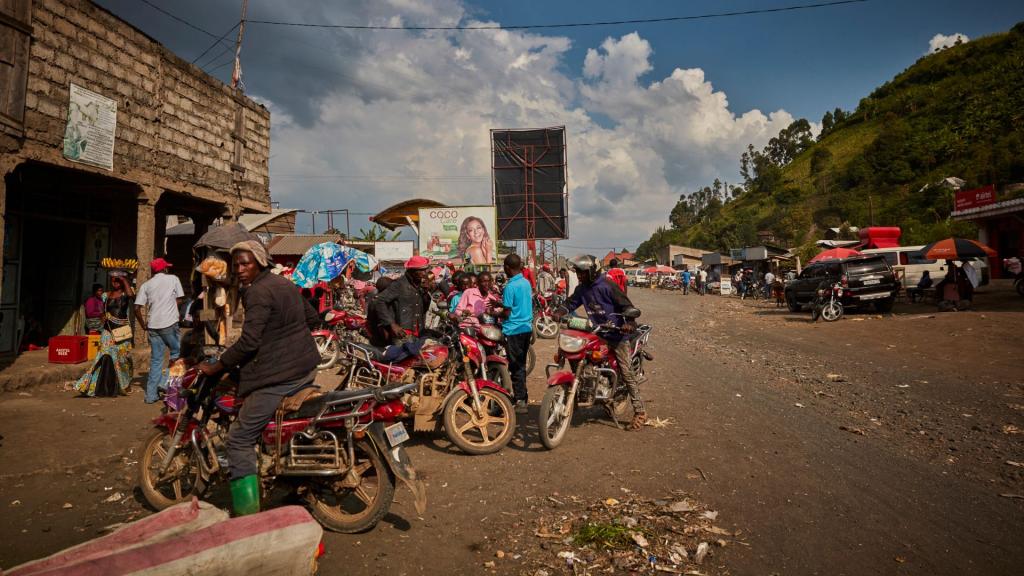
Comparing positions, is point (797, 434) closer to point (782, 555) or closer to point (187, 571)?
point (782, 555)

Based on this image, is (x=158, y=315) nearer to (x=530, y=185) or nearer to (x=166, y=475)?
(x=166, y=475)

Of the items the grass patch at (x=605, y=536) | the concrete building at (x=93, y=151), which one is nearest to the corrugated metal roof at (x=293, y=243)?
the concrete building at (x=93, y=151)

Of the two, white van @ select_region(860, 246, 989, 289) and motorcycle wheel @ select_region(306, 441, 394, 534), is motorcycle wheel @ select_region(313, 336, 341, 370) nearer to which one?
motorcycle wheel @ select_region(306, 441, 394, 534)

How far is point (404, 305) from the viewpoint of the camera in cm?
656

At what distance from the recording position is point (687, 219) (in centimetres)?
12744

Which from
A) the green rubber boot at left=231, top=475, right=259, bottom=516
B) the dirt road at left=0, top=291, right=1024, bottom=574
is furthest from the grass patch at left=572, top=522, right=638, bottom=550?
the green rubber boot at left=231, top=475, right=259, bottom=516

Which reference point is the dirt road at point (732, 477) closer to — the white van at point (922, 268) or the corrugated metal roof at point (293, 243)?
the white van at point (922, 268)

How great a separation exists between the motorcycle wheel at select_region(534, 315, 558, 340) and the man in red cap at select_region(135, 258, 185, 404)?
30.3ft

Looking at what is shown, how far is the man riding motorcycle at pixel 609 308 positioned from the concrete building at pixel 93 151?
866 cm

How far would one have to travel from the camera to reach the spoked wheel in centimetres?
511

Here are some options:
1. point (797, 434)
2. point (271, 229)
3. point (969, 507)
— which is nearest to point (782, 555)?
point (969, 507)

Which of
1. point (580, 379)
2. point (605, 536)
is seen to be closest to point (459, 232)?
point (580, 379)

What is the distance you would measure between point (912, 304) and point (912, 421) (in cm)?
1589

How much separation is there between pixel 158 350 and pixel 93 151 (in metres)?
4.41
